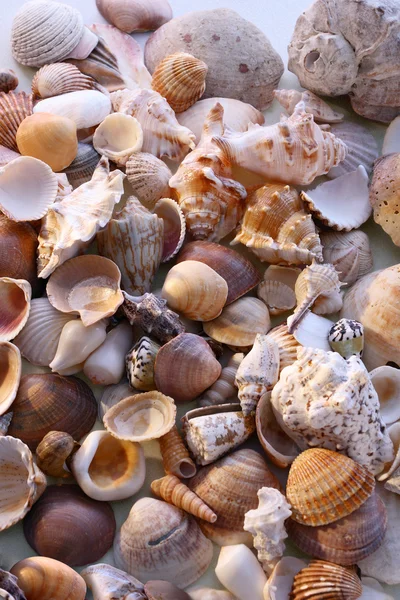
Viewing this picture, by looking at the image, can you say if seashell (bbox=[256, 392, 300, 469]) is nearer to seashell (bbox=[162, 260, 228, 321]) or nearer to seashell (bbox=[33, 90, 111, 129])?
seashell (bbox=[162, 260, 228, 321])

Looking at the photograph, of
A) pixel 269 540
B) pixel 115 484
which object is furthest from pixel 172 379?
pixel 269 540

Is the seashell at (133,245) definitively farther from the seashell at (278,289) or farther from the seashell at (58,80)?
the seashell at (58,80)

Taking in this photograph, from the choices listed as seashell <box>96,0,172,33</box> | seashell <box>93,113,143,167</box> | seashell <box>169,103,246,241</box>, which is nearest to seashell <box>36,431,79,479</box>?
seashell <box>169,103,246,241</box>

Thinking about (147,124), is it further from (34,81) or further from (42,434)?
(42,434)

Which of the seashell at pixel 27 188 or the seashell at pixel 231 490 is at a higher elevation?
the seashell at pixel 27 188

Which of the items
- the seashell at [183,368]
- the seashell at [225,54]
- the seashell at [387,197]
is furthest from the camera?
the seashell at [225,54]

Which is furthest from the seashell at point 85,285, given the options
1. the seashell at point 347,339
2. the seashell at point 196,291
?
the seashell at point 347,339
